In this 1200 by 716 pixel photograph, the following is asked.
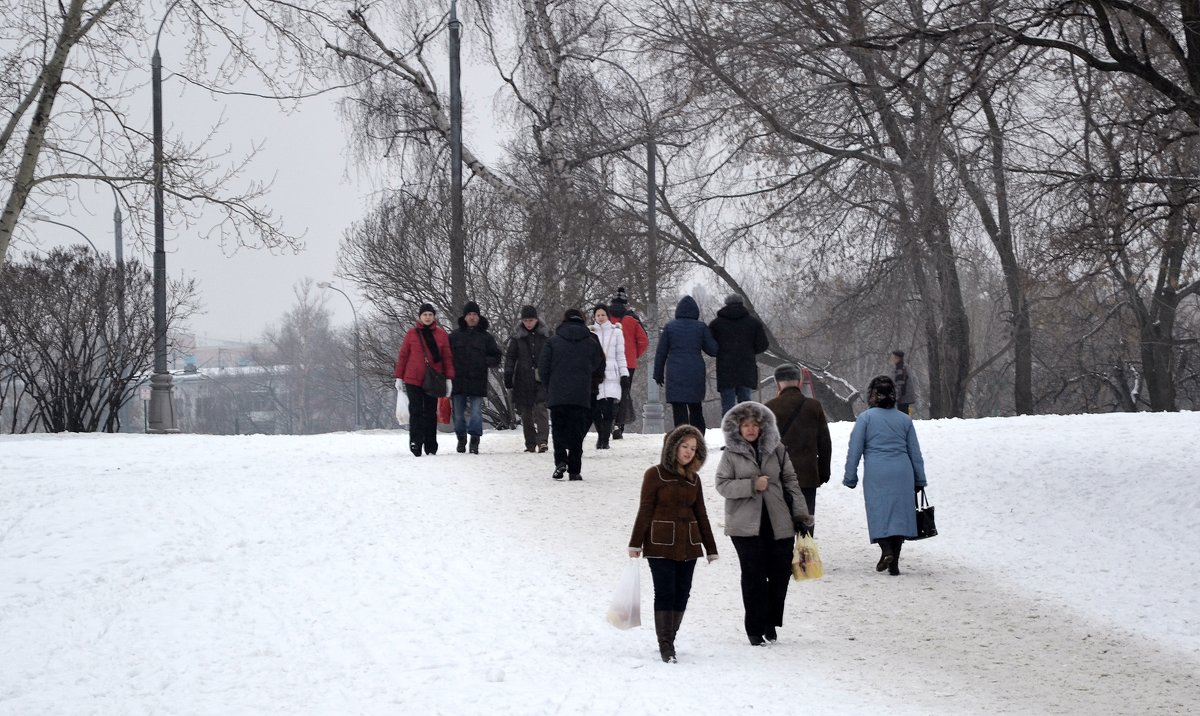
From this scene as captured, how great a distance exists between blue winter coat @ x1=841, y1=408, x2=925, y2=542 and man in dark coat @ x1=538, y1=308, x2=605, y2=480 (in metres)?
4.62

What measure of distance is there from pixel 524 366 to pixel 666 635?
33.2 ft

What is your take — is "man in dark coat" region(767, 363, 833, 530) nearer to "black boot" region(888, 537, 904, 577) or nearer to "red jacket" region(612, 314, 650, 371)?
"black boot" region(888, 537, 904, 577)

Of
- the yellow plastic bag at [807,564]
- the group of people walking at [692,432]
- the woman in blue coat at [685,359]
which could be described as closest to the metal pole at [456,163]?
the group of people walking at [692,432]

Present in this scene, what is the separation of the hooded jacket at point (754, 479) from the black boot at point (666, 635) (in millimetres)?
817

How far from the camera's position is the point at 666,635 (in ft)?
29.3

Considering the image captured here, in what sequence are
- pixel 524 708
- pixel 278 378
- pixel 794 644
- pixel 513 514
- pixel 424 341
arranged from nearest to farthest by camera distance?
pixel 524 708, pixel 794 644, pixel 513 514, pixel 424 341, pixel 278 378

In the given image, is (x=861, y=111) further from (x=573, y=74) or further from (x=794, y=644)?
(x=794, y=644)

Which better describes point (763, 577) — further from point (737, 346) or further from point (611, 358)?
point (611, 358)

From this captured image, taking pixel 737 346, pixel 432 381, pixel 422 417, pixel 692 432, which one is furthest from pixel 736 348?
pixel 692 432

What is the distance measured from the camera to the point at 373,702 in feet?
26.3

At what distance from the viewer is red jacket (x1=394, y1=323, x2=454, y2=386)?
58.4 feet

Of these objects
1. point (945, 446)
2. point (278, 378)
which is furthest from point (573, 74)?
point (278, 378)

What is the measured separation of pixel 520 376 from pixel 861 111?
6715 mm

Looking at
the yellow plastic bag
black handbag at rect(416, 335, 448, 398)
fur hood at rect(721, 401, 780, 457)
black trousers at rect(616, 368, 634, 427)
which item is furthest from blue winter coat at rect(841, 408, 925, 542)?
black trousers at rect(616, 368, 634, 427)
